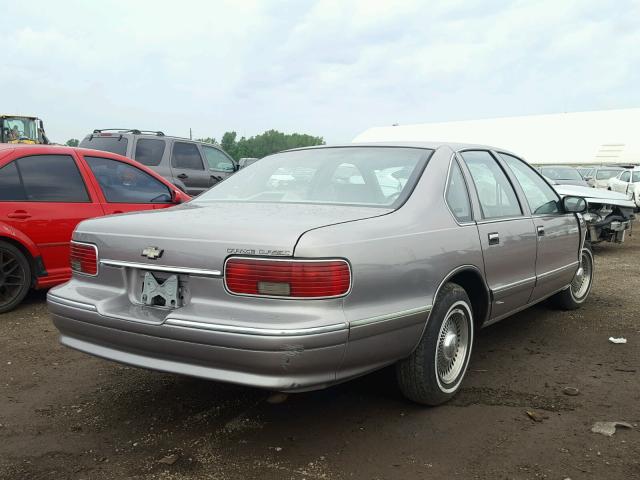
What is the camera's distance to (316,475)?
267cm

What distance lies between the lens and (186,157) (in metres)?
12.0

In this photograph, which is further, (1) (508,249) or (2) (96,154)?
(2) (96,154)

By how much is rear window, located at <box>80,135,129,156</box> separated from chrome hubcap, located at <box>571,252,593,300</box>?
8.33 metres

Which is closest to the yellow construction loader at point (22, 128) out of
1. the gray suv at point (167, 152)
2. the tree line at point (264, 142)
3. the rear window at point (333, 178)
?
the gray suv at point (167, 152)

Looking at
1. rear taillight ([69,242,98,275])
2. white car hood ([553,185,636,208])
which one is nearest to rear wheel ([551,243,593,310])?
white car hood ([553,185,636,208])

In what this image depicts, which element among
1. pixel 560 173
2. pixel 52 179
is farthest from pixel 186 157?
pixel 560 173

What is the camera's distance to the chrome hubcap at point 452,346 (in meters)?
3.40

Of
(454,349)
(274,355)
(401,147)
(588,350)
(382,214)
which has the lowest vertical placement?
(588,350)

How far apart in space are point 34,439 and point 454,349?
2311 mm

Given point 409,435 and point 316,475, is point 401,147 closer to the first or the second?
point 409,435

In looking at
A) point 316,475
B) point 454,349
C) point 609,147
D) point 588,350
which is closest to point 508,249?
point 454,349

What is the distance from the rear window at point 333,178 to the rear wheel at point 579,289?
2678 millimetres

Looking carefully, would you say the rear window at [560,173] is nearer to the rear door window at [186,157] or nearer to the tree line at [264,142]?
the rear door window at [186,157]

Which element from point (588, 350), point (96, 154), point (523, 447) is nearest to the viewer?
point (523, 447)
